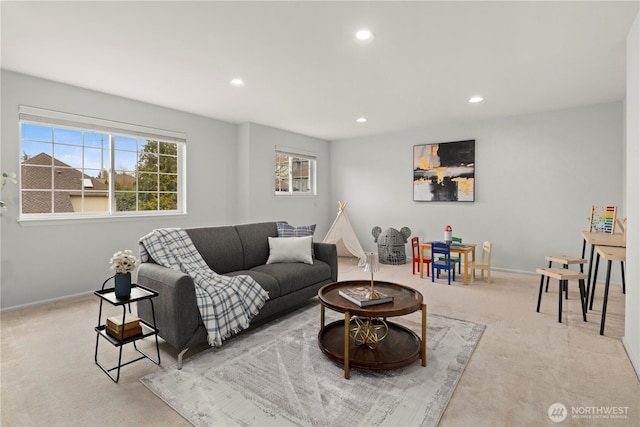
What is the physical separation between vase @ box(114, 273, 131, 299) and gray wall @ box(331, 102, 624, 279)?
4849 millimetres

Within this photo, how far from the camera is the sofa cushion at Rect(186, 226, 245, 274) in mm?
3061

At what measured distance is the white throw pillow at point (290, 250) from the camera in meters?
3.49

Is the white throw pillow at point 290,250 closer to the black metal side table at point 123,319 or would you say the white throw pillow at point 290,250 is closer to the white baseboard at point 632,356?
the black metal side table at point 123,319

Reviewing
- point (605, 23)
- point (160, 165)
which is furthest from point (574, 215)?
point (160, 165)

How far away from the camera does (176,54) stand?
2883 millimetres

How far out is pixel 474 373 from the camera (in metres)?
2.14

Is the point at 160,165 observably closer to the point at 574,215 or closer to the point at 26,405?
the point at 26,405

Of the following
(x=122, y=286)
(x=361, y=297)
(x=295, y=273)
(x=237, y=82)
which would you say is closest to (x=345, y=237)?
(x=295, y=273)

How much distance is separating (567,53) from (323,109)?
9.07 ft

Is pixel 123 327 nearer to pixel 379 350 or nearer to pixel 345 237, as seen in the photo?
pixel 379 350

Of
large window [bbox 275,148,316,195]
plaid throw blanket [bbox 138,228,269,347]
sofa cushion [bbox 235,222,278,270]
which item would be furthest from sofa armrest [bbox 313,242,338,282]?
large window [bbox 275,148,316,195]

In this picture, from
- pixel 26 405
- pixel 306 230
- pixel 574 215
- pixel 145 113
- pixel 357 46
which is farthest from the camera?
pixel 574 215

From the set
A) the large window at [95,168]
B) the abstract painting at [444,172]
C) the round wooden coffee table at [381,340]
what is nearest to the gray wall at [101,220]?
the large window at [95,168]

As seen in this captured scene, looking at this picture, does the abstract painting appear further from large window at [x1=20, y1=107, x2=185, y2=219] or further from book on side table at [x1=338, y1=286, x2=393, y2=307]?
large window at [x1=20, y1=107, x2=185, y2=219]
